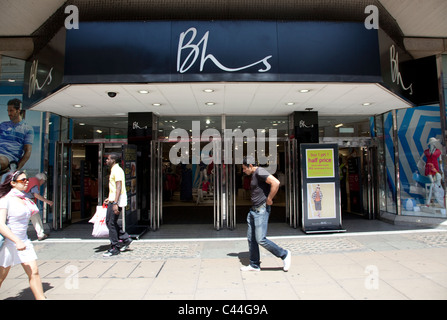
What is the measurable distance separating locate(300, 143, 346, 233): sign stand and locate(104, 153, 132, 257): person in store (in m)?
4.18

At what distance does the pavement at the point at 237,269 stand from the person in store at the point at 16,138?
238 cm

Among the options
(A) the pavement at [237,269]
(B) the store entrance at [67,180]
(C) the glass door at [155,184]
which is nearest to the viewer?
(A) the pavement at [237,269]

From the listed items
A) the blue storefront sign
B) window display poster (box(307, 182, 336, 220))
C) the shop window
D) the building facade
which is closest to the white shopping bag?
the building facade

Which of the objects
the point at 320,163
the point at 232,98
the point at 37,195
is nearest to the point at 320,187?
the point at 320,163

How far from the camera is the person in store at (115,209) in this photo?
17.6ft

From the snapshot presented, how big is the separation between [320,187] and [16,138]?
803 cm

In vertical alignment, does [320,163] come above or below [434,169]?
above

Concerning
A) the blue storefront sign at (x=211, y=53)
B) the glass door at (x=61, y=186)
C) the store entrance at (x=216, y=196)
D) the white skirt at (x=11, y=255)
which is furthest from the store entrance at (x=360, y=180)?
the white skirt at (x=11, y=255)

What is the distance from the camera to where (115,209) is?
5266mm

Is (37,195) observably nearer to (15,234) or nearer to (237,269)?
(15,234)

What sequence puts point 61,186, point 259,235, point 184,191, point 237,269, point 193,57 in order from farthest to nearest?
point 184,191
point 61,186
point 193,57
point 237,269
point 259,235

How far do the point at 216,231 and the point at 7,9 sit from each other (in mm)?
6758

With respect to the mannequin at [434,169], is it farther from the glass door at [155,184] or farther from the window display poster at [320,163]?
the glass door at [155,184]
